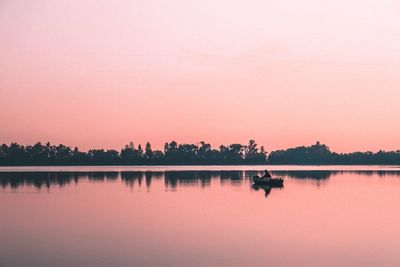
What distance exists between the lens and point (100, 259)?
24.0 metres

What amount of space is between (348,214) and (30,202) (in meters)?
26.7

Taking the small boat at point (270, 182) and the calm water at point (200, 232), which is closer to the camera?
the calm water at point (200, 232)

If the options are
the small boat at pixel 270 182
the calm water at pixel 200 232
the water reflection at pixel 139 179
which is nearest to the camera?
the calm water at pixel 200 232

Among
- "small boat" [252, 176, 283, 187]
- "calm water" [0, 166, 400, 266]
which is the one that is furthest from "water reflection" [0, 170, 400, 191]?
"calm water" [0, 166, 400, 266]

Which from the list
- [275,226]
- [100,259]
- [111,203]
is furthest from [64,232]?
[111,203]

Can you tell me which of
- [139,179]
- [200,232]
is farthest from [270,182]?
[200,232]

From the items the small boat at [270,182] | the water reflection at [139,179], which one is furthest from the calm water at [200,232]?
the small boat at [270,182]

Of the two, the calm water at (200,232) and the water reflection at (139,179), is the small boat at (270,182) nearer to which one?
the water reflection at (139,179)

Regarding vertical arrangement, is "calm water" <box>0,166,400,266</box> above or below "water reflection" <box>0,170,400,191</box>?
below

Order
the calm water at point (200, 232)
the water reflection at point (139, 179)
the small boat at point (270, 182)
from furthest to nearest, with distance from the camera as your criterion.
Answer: the water reflection at point (139, 179) → the small boat at point (270, 182) → the calm water at point (200, 232)

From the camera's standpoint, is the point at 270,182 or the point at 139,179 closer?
the point at 270,182

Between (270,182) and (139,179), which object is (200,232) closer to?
(270,182)

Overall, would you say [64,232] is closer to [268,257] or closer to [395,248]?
[268,257]

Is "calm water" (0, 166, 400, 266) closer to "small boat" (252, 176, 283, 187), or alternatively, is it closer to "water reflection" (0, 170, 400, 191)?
"water reflection" (0, 170, 400, 191)
